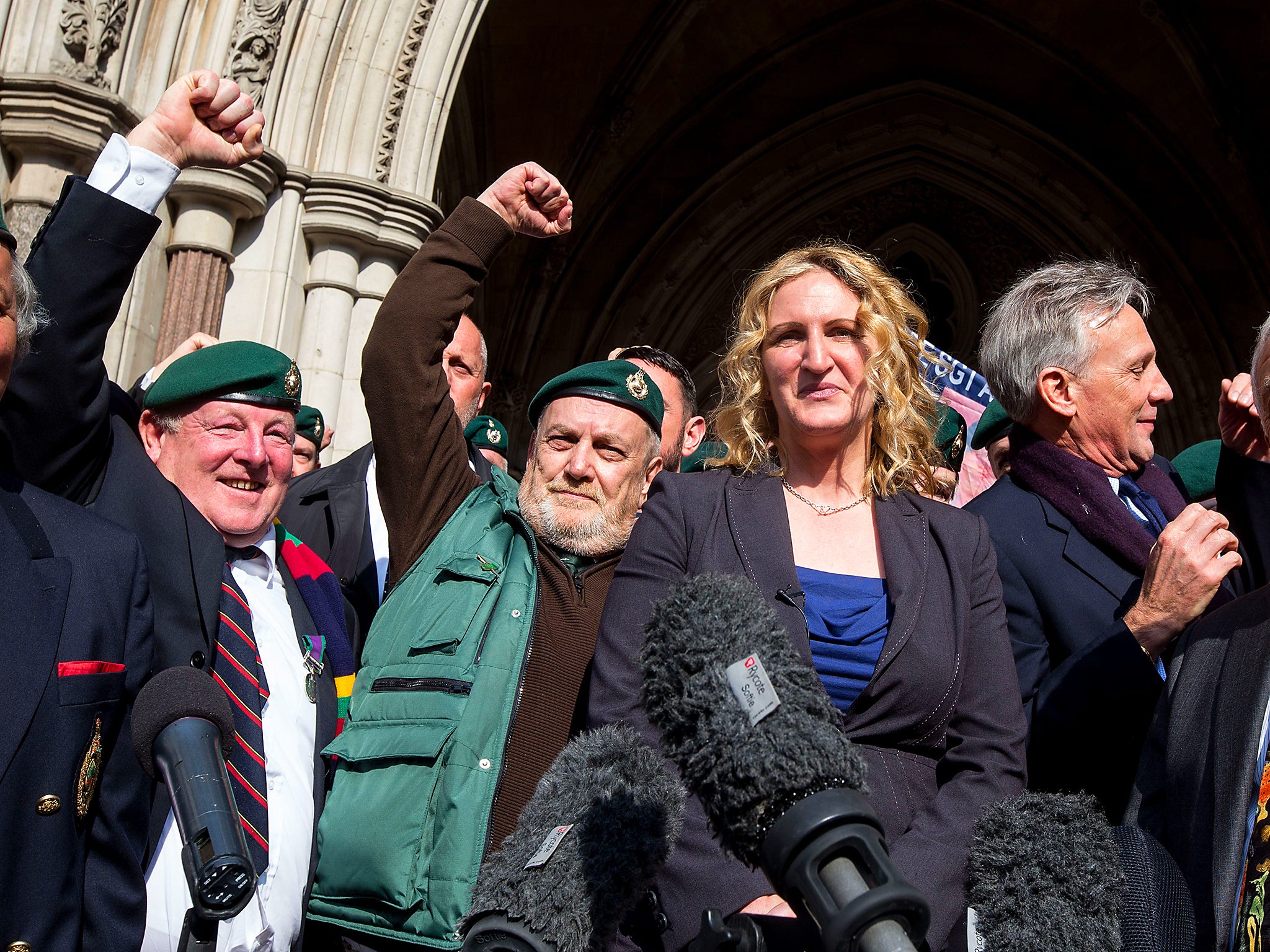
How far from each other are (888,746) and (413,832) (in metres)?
0.80

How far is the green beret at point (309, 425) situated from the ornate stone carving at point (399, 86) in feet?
6.23

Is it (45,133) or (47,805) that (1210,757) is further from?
(45,133)

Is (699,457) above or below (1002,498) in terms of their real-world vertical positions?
above

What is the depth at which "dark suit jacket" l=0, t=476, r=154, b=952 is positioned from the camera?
1.49 m

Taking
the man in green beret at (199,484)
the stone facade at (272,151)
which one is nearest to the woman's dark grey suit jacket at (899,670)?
the man in green beret at (199,484)

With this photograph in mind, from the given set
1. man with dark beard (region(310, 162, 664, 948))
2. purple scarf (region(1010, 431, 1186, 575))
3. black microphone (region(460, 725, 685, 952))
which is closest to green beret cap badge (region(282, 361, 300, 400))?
man with dark beard (region(310, 162, 664, 948))

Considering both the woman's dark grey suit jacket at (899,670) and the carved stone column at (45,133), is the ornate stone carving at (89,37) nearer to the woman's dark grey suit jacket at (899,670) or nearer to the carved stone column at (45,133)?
the carved stone column at (45,133)

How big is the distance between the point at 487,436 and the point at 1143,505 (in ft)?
6.98

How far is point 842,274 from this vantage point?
1987 millimetres

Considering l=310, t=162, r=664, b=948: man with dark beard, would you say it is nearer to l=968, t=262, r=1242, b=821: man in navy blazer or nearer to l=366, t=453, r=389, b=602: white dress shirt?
l=366, t=453, r=389, b=602: white dress shirt

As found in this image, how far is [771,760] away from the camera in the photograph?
3.51 feet

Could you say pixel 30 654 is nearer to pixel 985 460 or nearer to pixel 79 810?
pixel 79 810

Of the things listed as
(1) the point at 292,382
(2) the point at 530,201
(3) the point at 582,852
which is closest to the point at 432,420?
(1) the point at 292,382

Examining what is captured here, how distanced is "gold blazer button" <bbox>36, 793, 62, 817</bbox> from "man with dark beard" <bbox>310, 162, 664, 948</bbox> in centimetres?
54
